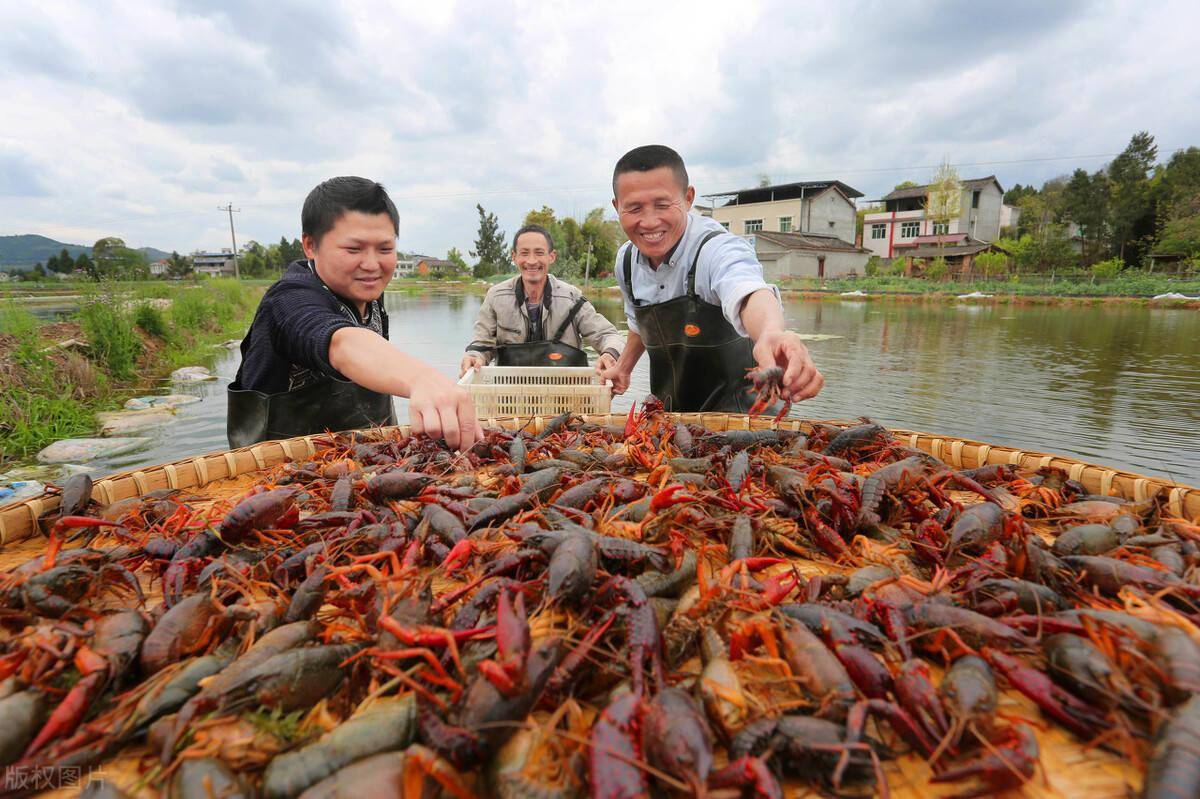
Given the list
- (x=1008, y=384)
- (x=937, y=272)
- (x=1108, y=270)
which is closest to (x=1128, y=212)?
(x=1108, y=270)

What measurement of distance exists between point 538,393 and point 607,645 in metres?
3.75

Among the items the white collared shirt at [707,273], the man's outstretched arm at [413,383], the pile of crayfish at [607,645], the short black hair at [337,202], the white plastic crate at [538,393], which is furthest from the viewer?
the white plastic crate at [538,393]

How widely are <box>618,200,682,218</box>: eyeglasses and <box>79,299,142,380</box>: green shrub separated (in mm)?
12435

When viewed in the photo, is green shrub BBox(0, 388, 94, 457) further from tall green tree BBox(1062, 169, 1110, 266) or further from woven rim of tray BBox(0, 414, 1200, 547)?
tall green tree BBox(1062, 169, 1110, 266)

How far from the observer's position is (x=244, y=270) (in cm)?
7881

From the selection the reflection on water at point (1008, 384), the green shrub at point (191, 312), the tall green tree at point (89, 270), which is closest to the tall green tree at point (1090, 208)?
the reflection on water at point (1008, 384)

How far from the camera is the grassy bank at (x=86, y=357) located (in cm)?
811

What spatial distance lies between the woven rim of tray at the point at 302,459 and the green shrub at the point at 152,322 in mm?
14643

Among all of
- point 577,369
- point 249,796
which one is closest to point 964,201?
point 577,369

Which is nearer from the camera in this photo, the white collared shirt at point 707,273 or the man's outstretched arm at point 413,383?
the man's outstretched arm at point 413,383

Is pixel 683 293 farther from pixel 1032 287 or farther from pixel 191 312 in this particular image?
pixel 1032 287

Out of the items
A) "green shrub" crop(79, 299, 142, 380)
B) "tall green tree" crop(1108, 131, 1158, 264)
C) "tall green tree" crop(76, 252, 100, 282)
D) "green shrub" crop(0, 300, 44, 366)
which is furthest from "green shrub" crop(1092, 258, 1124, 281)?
"green shrub" crop(0, 300, 44, 366)

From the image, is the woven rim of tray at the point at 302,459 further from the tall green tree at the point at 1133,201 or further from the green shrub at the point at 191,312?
the tall green tree at the point at 1133,201

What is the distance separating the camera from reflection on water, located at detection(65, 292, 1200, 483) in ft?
27.9
